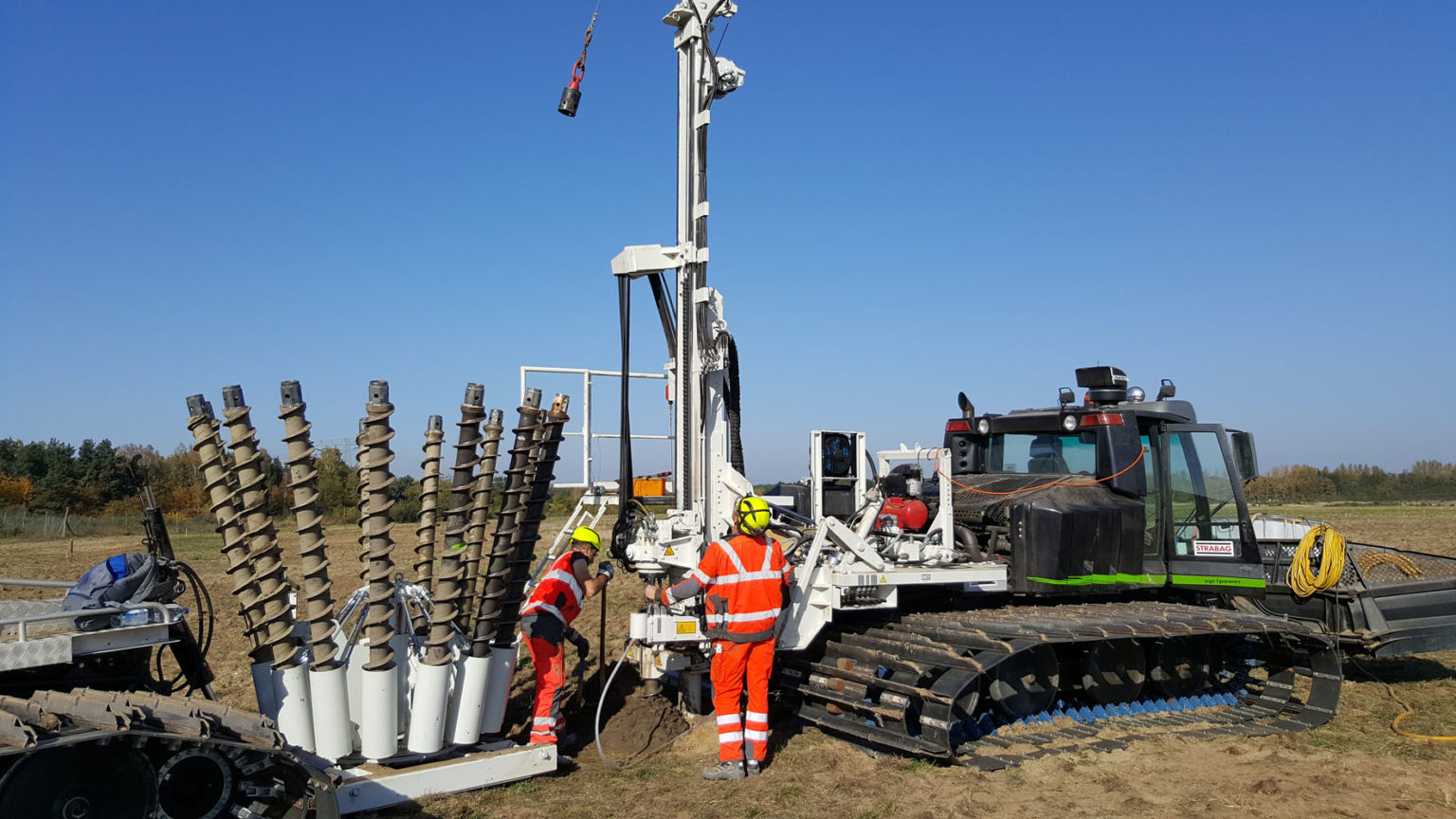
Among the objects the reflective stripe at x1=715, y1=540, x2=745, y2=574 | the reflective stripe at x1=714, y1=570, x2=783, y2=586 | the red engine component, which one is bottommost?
the reflective stripe at x1=714, y1=570, x2=783, y2=586

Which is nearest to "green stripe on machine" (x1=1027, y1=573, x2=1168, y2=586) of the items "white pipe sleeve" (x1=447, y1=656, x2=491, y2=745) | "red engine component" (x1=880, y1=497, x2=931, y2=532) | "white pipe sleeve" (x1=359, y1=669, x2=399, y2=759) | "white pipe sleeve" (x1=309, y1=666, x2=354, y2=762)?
"red engine component" (x1=880, y1=497, x2=931, y2=532)

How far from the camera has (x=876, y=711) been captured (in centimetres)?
717

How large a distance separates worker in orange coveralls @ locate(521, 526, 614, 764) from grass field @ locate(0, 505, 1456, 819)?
0.49 m

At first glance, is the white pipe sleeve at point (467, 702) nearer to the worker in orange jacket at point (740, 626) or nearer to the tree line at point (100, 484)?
the worker in orange jacket at point (740, 626)

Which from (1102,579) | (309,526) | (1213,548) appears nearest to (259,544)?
(309,526)

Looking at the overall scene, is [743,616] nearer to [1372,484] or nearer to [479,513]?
[479,513]

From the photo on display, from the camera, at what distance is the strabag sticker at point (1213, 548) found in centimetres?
941

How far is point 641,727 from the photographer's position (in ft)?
25.9

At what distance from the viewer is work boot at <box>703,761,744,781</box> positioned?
6938 mm

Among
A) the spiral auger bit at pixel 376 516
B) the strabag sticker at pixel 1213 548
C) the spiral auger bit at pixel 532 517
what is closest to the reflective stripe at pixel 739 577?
the spiral auger bit at pixel 532 517

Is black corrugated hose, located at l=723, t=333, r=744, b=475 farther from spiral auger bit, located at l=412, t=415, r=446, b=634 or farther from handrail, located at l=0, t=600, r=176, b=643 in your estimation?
handrail, located at l=0, t=600, r=176, b=643

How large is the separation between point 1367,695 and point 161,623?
10.5 meters

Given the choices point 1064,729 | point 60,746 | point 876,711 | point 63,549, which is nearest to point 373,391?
point 60,746

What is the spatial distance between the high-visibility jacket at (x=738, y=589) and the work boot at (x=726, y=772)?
Result: 2.75ft
